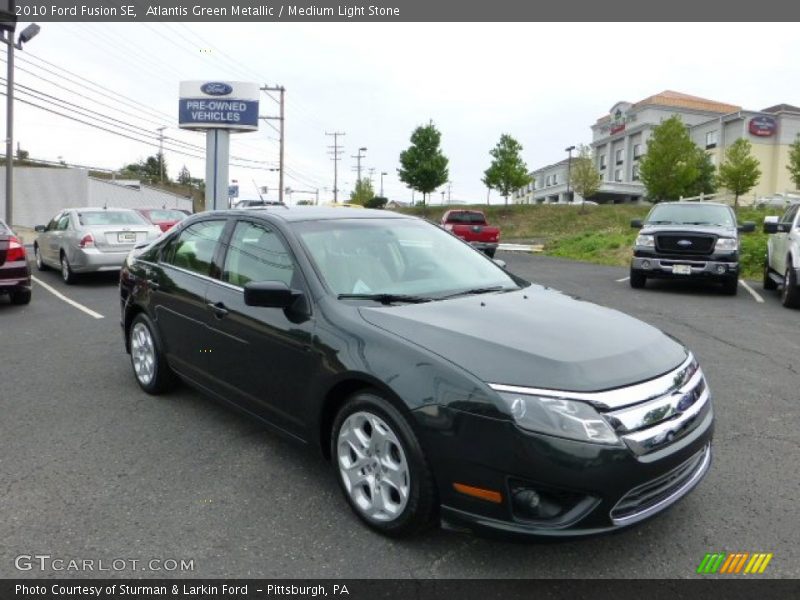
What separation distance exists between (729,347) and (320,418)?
5.64 metres

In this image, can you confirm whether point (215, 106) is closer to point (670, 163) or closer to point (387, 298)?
point (670, 163)

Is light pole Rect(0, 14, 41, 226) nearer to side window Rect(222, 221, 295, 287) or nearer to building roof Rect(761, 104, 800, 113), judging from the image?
side window Rect(222, 221, 295, 287)

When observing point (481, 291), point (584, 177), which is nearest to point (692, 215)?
point (481, 291)

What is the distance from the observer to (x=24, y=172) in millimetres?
36281

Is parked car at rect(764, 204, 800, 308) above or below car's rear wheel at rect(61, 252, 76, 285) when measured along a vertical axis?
above

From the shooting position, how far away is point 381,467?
2.97m

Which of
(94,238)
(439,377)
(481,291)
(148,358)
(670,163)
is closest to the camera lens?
(439,377)

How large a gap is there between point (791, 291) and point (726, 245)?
1.60 m

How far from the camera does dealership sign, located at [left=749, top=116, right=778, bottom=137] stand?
2525 inches

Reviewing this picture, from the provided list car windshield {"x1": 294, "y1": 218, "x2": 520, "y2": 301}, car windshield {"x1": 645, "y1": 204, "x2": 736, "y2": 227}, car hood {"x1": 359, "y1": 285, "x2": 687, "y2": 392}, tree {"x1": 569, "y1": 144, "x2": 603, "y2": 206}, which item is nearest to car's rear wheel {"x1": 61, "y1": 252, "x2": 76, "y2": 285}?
car windshield {"x1": 294, "y1": 218, "x2": 520, "y2": 301}

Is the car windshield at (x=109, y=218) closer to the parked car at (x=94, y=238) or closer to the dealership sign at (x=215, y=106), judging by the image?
the parked car at (x=94, y=238)

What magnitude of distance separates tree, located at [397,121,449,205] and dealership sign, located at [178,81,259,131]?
553 inches

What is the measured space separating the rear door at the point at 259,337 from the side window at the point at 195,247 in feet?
0.79

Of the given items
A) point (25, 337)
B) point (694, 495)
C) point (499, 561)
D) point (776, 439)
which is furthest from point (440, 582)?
point (25, 337)
